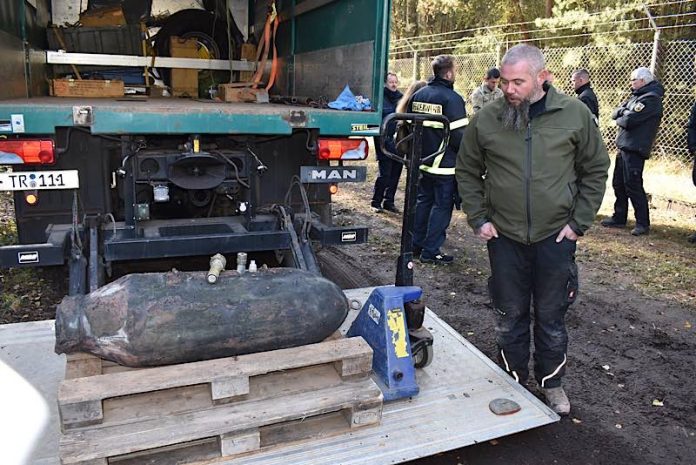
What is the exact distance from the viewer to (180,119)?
368 cm

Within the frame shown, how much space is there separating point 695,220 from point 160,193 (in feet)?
22.9

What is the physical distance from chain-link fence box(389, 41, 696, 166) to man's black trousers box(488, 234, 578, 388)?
7.61m

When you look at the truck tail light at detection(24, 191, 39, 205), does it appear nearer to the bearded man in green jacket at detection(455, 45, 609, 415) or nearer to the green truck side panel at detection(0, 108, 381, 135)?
the green truck side panel at detection(0, 108, 381, 135)

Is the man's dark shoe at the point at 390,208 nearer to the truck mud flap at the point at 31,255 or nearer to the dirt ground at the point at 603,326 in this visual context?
the dirt ground at the point at 603,326

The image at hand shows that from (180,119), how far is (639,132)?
5.79 m

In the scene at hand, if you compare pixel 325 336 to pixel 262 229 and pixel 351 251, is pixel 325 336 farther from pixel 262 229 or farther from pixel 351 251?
pixel 351 251

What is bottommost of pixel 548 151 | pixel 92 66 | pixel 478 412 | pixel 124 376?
pixel 478 412

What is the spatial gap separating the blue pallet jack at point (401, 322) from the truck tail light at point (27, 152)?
1.92 m

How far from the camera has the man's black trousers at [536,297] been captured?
310 centimetres

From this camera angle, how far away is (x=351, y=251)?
645cm

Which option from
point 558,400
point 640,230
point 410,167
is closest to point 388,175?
point 640,230

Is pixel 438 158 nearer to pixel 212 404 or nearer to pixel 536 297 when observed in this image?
pixel 536 297

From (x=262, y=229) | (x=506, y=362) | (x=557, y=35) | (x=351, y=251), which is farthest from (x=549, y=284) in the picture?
(x=557, y=35)

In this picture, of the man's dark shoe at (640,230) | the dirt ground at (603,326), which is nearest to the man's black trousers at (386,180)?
the dirt ground at (603,326)
